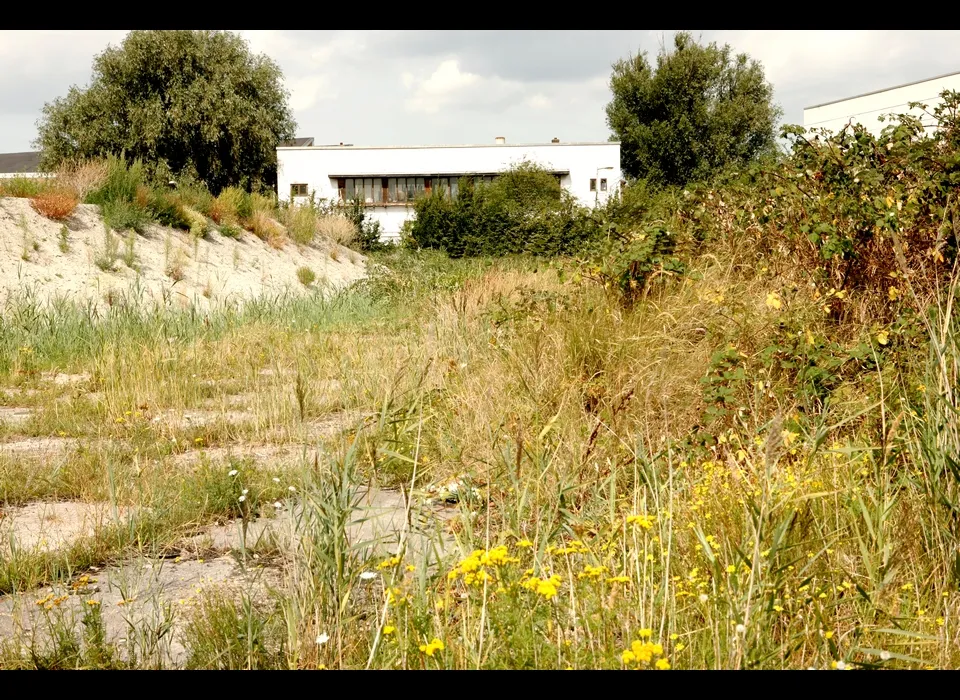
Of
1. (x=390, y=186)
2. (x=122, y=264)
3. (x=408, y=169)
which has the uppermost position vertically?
(x=408, y=169)

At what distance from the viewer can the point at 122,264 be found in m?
14.5

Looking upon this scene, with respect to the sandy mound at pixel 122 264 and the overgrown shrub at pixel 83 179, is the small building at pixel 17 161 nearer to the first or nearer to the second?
the overgrown shrub at pixel 83 179

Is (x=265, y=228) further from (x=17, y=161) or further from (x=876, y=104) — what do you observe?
(x=17, y=161)

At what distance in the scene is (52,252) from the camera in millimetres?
13992

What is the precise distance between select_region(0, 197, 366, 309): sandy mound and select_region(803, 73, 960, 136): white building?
1527 cm

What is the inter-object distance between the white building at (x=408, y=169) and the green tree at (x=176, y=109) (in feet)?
9.33

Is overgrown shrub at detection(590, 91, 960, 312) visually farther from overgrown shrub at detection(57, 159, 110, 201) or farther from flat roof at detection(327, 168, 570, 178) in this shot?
flat roof at detection(327, 168, 570, 178)

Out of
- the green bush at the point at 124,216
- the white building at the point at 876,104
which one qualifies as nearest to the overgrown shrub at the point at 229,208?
the green bush at the point at 124,216

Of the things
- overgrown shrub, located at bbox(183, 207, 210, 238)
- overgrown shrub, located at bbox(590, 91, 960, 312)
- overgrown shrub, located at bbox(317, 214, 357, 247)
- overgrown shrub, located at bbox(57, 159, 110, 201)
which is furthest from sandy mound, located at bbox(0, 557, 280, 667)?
overgrown shrub, located at bbox(317, 214, 357, 247)

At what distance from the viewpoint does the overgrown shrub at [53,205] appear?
14.9 meters

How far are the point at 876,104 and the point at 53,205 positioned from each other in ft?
83.1

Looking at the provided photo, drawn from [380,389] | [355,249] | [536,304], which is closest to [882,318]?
[536,304]

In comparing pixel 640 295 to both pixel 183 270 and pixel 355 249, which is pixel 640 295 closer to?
pixel 183 270

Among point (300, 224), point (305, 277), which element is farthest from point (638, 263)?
point (300, 224)
